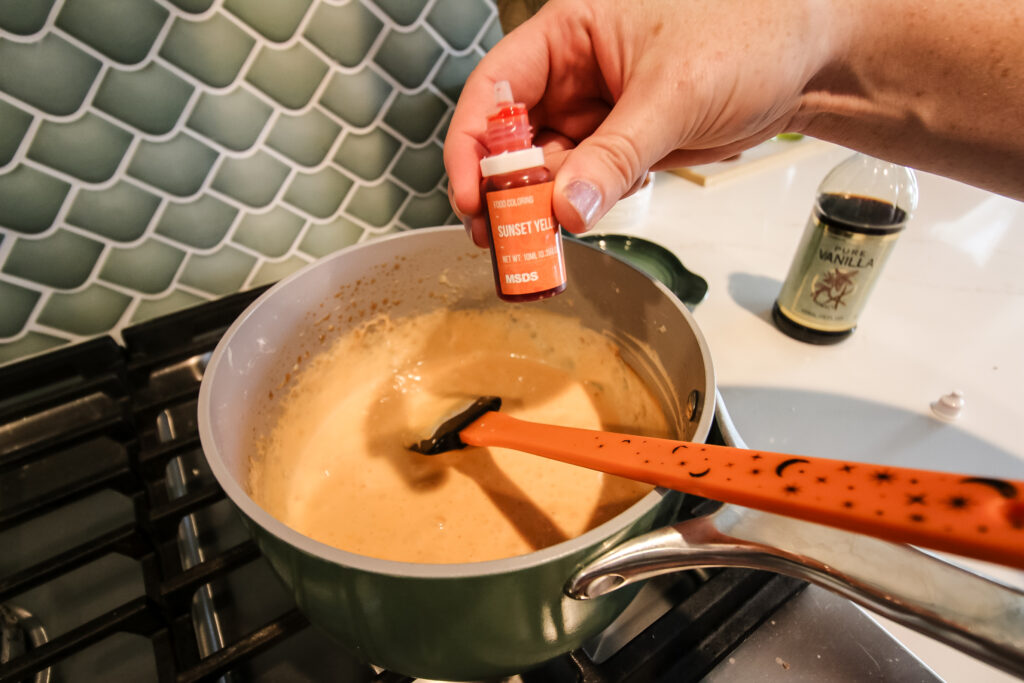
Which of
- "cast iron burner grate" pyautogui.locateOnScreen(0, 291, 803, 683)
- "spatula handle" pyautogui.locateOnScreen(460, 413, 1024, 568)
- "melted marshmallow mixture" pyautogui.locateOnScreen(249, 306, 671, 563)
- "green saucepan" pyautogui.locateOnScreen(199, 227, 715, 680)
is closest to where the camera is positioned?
"spatula handle" pyautogui.locateOnScreen(460, 413, 1024, 568)

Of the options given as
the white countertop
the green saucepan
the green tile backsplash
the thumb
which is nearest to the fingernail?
the thumb

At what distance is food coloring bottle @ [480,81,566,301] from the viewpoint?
1.39 feet

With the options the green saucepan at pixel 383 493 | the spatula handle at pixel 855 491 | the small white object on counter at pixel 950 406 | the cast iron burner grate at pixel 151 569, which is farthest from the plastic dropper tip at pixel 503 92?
the small white object on counter at pixel 950 406

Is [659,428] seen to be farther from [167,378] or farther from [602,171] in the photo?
[167,378]

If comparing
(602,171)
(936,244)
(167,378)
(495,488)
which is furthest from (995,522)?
(936,244)

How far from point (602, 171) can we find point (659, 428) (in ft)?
0.95

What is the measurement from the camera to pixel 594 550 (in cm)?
31

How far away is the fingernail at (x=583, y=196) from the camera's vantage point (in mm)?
415

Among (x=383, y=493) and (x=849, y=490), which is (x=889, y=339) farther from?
(x=383, y=493)

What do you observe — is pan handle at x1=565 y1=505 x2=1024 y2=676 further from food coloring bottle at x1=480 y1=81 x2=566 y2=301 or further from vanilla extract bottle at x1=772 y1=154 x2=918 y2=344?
vanilla extract bottle at x1=772 y1=154 x2=918 y2=344

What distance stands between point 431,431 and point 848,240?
0.54 m

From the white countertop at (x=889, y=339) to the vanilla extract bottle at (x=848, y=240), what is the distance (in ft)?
0.18

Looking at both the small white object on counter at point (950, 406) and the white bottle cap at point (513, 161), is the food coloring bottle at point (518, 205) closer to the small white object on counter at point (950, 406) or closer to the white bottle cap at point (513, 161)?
the white bottle cap at point (513, 161)

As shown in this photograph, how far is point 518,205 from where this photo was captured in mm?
423
